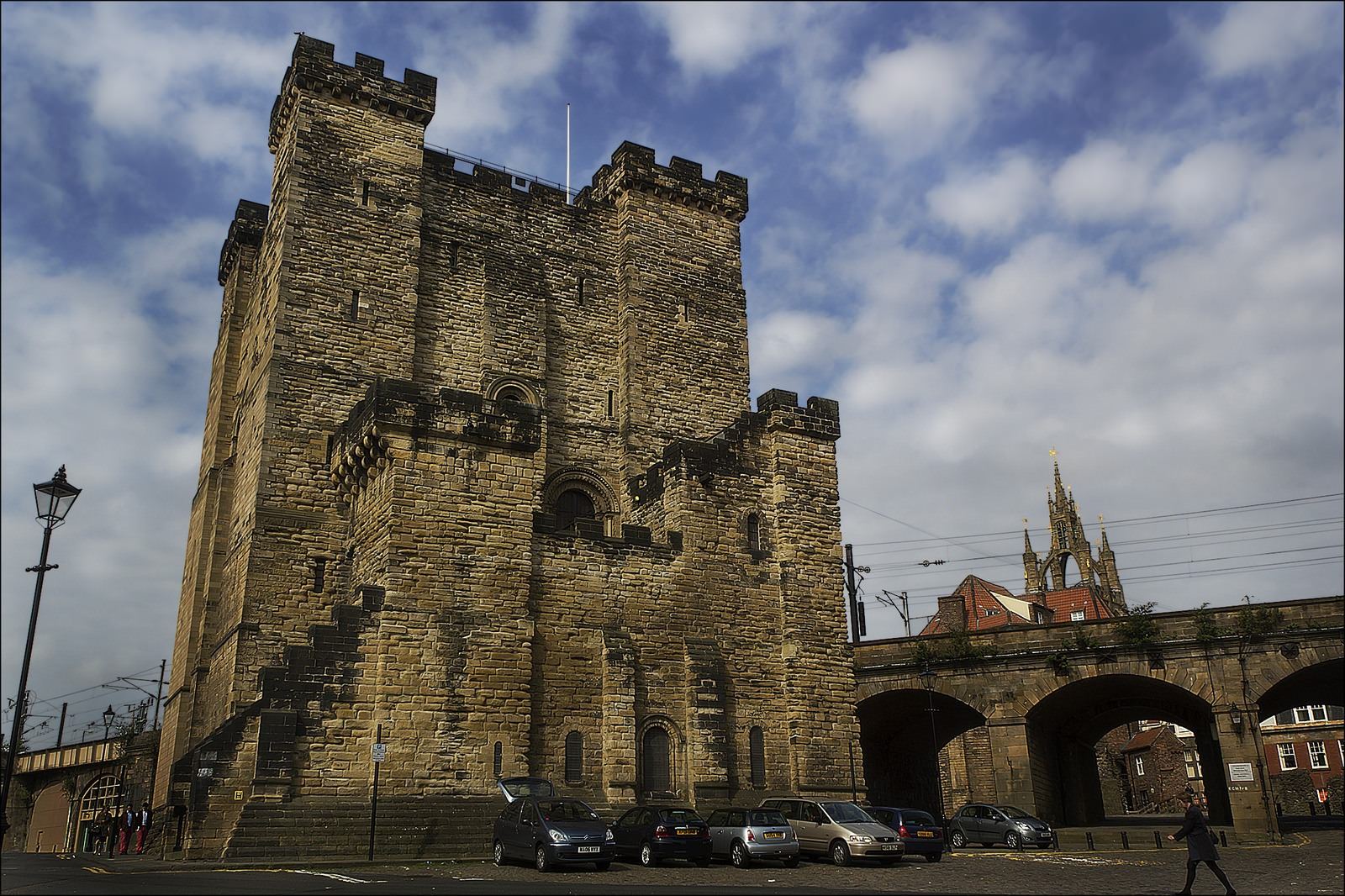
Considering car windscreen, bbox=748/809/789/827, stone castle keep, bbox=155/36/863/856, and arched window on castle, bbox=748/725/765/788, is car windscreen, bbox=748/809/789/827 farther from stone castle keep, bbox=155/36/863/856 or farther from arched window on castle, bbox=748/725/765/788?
arched window on castle, bbox=748/725/765/788

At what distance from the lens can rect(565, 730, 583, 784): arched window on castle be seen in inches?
917

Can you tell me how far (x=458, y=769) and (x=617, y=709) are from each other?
3982 millimetres

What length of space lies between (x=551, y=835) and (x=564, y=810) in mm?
933

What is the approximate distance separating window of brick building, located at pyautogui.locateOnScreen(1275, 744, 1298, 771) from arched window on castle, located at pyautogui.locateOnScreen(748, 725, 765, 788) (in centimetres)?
5126

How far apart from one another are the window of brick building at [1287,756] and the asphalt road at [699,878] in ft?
156

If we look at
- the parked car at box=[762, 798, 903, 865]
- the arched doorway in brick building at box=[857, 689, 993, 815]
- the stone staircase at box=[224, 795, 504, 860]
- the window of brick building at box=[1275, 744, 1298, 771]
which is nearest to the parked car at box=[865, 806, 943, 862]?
the parked car at box=[762, 798, 903, 865]

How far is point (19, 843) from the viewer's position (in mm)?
47000

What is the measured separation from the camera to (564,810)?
18.5 meters

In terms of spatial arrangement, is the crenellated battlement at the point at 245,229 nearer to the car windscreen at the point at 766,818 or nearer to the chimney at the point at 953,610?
the car windscreen at the point at 766,818

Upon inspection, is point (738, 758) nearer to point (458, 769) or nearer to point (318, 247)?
point (458, 769)

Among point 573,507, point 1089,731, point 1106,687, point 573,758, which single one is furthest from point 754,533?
point 1089,731

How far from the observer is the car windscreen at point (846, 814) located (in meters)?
20.7

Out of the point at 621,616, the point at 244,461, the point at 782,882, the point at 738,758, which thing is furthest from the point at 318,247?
the point at 782,882

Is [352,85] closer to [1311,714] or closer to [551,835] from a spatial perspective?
[551,835]
